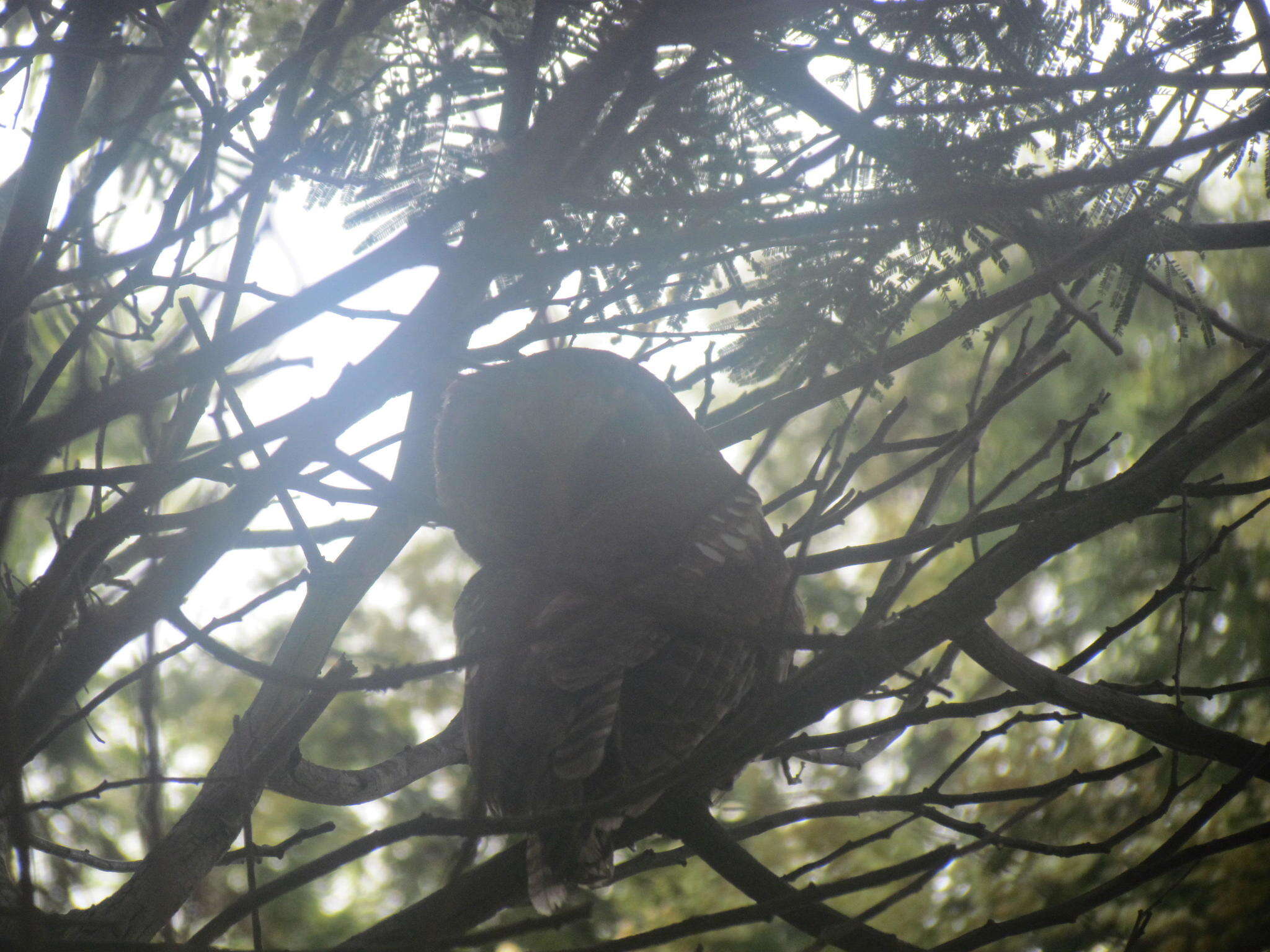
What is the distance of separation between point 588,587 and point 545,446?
3.17 ft

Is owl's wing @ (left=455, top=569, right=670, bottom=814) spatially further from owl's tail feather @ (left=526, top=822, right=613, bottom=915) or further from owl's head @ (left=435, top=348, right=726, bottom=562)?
owl's head @ (left=435, top=348, right=726, bottom=562)

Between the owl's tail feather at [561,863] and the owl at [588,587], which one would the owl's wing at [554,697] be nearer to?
the owl at [588,587]

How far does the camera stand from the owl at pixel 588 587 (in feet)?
6.88

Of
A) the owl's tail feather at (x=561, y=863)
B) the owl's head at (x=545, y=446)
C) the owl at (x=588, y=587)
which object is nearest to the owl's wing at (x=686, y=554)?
the owl at (x=588, y=587)

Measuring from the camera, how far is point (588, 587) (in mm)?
1691

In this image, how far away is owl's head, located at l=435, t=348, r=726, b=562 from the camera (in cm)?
252

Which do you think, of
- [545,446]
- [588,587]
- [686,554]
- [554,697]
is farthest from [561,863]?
[545,446]

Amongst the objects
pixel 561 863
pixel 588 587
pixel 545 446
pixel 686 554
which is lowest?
pixel 561 863

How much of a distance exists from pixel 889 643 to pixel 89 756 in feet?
12.8

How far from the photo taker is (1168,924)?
4535 millimetres

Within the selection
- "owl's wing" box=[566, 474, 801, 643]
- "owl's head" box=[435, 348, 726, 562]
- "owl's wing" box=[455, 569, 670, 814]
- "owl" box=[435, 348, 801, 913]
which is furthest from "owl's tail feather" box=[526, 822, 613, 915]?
"owl's head" box=[435, 348, 726, 562]

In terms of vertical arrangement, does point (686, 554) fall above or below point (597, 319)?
below

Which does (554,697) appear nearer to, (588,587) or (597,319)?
(588,587)

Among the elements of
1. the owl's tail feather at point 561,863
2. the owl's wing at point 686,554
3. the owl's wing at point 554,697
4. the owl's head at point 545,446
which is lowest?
the owl's tail feather at point 561,863
